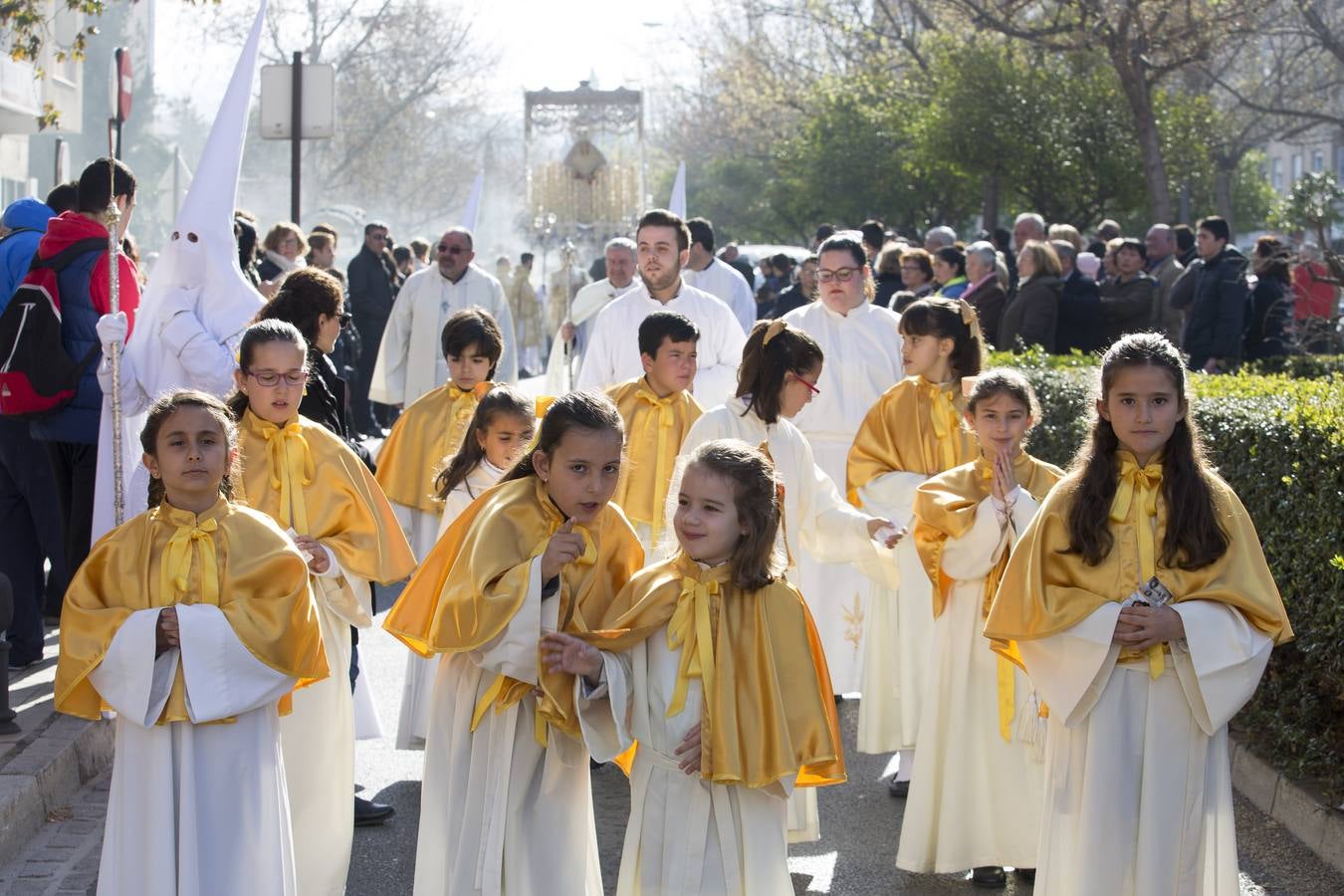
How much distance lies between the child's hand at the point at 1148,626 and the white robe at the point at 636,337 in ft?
15.7

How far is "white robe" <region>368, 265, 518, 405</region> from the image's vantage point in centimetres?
1223

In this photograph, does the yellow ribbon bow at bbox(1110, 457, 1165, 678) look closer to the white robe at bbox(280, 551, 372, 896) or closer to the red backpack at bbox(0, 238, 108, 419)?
the white robe at bbox(280, 551, 372, 896)

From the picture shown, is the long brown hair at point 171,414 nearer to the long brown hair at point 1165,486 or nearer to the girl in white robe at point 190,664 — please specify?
the girl in white robe at point 190,664

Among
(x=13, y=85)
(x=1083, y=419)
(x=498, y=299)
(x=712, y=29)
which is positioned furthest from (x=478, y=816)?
(x=712, y=29)

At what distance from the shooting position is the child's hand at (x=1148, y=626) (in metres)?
4.63

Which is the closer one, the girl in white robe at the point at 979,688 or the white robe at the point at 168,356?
the girl in white robe at the point at 979,688

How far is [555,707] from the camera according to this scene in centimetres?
464

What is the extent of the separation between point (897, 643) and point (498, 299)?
5.40 metres

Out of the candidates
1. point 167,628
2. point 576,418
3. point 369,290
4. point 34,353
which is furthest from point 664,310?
point 369,290

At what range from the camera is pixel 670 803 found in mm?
4641

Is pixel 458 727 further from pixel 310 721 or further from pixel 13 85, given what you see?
pixel 13 85

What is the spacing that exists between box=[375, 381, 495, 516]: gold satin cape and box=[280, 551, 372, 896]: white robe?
197 cm

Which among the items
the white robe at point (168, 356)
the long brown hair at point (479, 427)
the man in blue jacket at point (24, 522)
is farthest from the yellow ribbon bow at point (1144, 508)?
the man in blue jacket at point (24, 522)

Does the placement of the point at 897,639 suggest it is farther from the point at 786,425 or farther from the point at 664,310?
the point at 664,310
